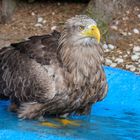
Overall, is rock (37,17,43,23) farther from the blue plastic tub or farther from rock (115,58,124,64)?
the blue plastic tub

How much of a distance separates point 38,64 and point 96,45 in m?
0.68

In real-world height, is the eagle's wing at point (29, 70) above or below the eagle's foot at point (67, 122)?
above

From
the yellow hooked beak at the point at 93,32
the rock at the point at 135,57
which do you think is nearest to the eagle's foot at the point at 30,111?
the yellow hooked beak at the point at 93,32

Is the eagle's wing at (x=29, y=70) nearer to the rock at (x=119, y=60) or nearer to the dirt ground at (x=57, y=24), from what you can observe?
the rock at (x=119, y=60)

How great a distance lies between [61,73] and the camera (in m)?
6.88

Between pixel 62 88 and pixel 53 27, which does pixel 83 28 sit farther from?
pixel 53 27

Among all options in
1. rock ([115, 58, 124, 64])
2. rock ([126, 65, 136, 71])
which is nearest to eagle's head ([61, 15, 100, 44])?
rock ([126, 65, 136, 71])

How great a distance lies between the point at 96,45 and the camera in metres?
6.91

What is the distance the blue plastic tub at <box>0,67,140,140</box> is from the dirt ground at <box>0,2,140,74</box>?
1388mm

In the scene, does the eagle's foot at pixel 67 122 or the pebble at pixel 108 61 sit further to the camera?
the pebble at pixel 108 61

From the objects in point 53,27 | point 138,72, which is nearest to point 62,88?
point 138,72

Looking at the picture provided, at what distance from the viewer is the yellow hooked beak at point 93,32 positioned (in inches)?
263

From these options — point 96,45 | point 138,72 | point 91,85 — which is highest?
point 96,45

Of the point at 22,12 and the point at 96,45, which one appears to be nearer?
the point at 96,45
